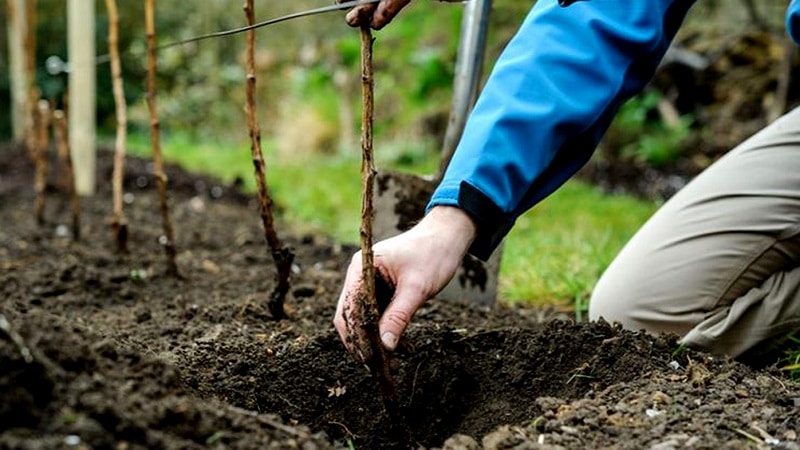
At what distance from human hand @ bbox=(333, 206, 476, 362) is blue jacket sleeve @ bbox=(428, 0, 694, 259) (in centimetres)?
4

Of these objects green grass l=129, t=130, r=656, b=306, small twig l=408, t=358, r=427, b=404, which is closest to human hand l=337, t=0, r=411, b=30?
small twig l=408, t=358, r=427, b=404

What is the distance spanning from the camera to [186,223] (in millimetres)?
4410

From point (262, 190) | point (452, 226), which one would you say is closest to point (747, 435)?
point (452, 226)

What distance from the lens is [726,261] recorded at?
2.51 meters

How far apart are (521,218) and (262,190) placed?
3.10 meters

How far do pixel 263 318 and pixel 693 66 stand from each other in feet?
17.7

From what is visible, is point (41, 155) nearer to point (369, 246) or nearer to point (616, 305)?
point (616, 305)

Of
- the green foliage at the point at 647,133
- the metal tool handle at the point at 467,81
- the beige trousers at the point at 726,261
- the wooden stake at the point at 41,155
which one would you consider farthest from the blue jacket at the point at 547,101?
the green foliage at the point at 647,133

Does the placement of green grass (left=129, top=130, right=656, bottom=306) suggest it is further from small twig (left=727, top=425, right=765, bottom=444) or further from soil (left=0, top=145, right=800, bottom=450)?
small twig (left=727, top=425, right=765, bottom=444)

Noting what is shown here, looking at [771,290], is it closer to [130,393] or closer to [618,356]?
[618,356]

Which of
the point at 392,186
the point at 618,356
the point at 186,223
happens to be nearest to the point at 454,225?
the point at 618,356

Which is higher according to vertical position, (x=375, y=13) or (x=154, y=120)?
(x=375, y=13)

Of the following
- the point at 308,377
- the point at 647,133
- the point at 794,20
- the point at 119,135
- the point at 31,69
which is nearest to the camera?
the point at 308,377

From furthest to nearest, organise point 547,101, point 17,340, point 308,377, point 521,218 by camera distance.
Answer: point 521,218, point 308,377, point 547,101, point 17,340
